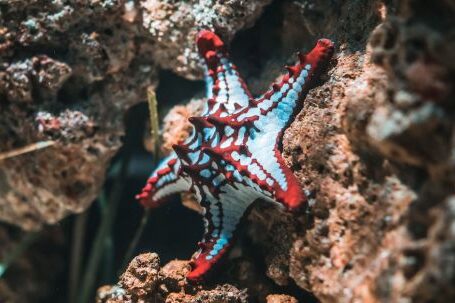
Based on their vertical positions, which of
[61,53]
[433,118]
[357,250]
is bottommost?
[357,250]

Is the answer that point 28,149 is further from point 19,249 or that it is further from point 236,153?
point 236,153

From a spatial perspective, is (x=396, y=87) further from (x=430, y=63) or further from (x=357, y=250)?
(x=357, y=250)

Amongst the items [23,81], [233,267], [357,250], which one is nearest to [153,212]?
[233,267]

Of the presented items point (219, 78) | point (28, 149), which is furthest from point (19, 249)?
point (219, 78)

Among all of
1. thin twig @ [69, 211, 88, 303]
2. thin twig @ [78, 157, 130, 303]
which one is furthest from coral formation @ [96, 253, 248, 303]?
thin twig @ [69, 211, 88, 303]

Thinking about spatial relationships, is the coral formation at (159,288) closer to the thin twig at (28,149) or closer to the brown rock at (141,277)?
the brown rock at (141,277)
